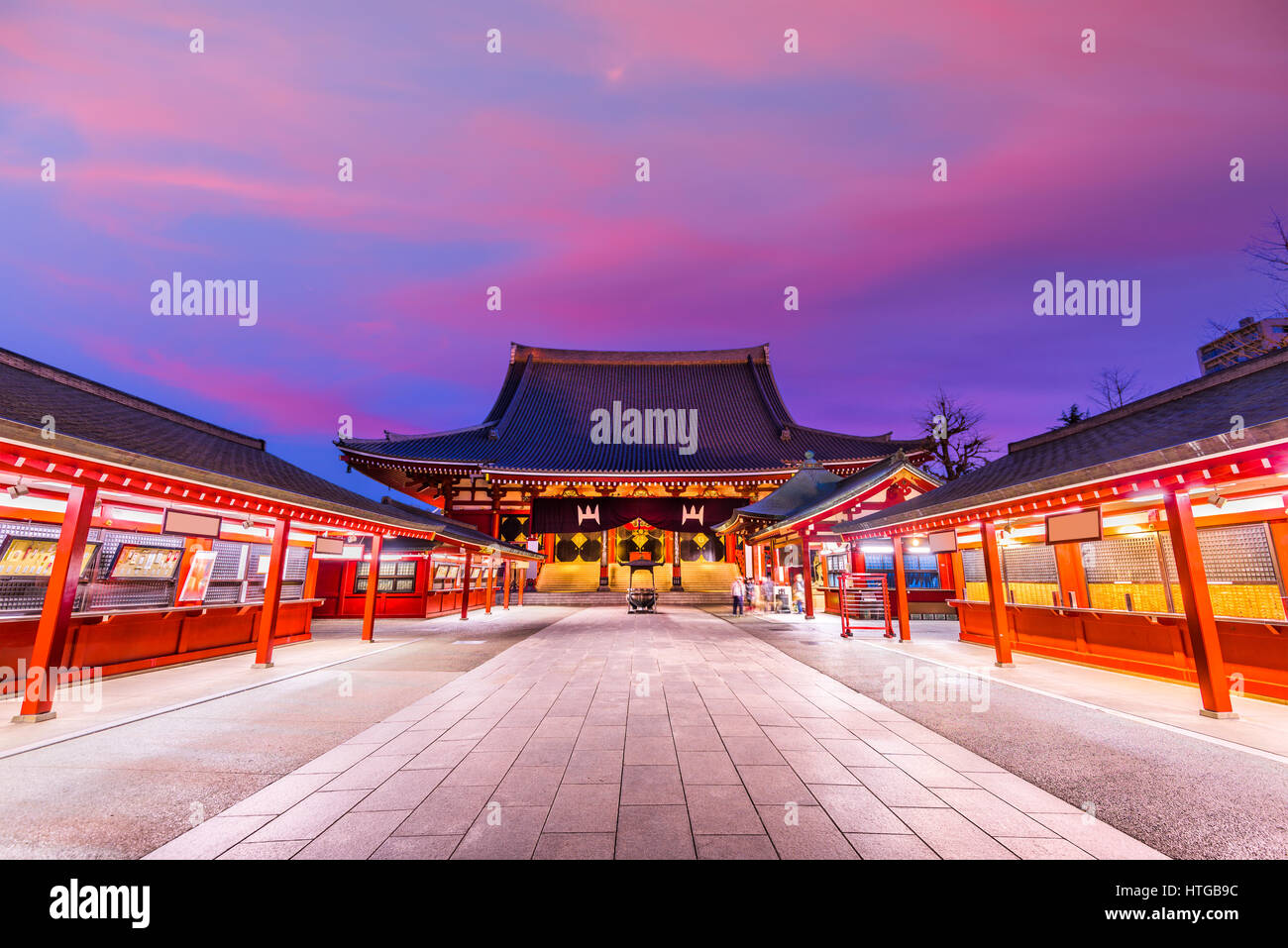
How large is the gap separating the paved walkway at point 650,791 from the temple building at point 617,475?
1499 cm

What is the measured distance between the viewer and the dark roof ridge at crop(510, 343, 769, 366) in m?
31.9

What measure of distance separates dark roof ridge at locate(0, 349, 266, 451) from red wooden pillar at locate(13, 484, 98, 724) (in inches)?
136

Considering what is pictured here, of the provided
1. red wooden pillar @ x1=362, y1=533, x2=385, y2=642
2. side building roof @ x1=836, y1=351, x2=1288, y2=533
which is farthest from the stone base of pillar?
side building roof @ x1=836, y1=351, x2=1288, y2=533

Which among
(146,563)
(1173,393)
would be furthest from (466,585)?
(1173,393)

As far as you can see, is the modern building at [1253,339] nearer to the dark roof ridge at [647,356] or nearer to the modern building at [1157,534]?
the modern building at [1157,534]

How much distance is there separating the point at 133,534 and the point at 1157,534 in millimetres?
Answer: 15887

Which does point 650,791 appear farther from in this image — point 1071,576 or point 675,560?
point 675,560

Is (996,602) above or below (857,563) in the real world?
below

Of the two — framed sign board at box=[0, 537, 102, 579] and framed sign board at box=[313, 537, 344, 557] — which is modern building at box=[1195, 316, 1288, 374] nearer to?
framed sign board at box=[313, 537, 344, 557]

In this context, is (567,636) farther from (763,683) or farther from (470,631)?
(763,683)

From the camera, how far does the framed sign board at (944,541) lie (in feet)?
33.4

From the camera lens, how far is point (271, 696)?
5742mm

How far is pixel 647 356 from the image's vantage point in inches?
1289

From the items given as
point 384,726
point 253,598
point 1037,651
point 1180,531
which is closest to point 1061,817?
point 1180,531
